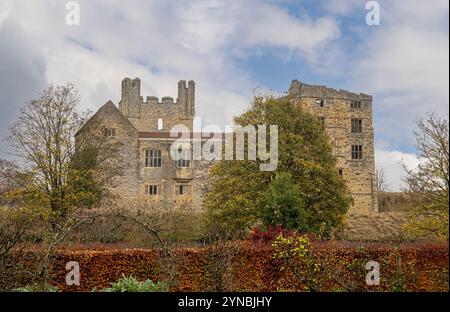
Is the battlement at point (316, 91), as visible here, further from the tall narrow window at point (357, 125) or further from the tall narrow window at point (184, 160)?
the tall narrow window at point (184, 160)

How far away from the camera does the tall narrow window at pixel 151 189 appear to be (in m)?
40.0

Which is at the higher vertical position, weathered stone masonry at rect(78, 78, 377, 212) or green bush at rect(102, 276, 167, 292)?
weathered stone masonry at rect(78, 78, 377, 212)

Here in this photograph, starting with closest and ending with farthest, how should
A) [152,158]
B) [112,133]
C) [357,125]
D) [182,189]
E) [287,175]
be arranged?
[287,175], [112,133], [152,158], [182,189], [357,125]

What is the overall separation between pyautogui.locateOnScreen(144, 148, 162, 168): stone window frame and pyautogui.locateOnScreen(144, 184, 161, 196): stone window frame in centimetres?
140

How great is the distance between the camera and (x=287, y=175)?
24.5 metres

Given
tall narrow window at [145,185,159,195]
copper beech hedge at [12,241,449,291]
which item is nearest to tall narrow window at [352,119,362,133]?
tall narrow window at [145,185,159,195]

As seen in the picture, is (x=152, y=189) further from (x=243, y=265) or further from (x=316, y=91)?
(x=243, y=265)

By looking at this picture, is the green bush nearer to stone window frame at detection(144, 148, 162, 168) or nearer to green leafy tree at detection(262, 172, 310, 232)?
green leafy tree at detection(262, 172, 310, 232)

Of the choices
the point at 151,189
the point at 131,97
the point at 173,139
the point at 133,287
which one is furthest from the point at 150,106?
the point at 133,287

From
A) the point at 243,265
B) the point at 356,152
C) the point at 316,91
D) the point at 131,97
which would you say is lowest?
the point at 243,265

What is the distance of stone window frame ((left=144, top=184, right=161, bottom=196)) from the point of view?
3994 cm

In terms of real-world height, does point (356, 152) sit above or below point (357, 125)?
below

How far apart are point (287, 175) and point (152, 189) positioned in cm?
1747
